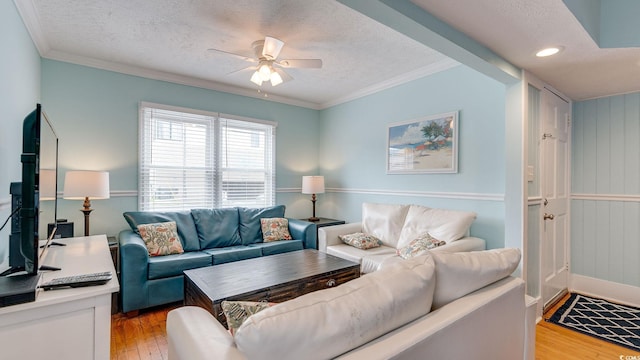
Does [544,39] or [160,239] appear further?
[160,239]

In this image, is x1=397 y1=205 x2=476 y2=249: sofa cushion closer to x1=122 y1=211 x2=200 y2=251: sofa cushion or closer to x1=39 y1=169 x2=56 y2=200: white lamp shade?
x1=122 y1=211 x2=200 y2=251: sofa cushion

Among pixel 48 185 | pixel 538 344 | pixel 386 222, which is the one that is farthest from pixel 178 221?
pixel 538 344

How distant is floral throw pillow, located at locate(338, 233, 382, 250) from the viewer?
324 cm

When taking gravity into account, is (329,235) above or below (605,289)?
above

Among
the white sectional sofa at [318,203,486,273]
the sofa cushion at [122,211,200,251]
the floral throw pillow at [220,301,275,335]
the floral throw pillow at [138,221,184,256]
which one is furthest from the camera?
the sofa cushion at [122,211,200,251]

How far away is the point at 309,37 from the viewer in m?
2.60

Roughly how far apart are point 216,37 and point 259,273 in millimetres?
2086

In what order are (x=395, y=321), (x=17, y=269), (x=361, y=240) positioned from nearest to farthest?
1. (x=395, y=321)
2. (x=17, y=269)
3. (x=361, y=240)

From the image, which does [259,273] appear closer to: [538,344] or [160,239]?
[160,239]

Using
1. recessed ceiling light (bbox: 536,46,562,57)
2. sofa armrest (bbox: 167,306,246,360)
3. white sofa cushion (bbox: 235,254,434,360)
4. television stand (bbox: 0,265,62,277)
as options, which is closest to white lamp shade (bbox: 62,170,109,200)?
television stand (bbox: 0,265,62,277)

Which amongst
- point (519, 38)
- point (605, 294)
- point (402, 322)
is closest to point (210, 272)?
point (402, 322)

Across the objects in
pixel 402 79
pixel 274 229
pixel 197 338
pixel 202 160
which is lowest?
pixel 274 229

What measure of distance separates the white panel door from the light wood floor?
0.42 metres

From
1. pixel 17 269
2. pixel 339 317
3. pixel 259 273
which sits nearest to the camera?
pixel 339 317
